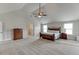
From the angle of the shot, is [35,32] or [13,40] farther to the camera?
[13,40]

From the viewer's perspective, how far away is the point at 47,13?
10.8ft

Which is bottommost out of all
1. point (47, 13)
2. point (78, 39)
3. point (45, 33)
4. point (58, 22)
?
point (78, 39)

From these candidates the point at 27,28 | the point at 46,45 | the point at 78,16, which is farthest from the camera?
the point at 46,45

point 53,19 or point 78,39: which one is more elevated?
point 53,19

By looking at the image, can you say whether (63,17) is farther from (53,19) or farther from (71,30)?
(71,30)

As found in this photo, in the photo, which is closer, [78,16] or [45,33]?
[78,16]

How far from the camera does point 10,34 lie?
16.4ft

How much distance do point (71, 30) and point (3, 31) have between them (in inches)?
150

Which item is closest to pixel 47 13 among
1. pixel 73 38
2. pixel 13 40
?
pixel 73 38

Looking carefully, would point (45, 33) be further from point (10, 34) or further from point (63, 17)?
point (10, 34)

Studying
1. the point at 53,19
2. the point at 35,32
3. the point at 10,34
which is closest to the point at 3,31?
the point at 10,34

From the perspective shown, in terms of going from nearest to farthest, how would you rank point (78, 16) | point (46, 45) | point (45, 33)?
1. point (78, 16)
2. point (45, 33)
3. point (46, 45)

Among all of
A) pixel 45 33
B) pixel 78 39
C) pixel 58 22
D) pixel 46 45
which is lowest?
pixel 46 45

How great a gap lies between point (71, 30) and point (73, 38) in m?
0.30
